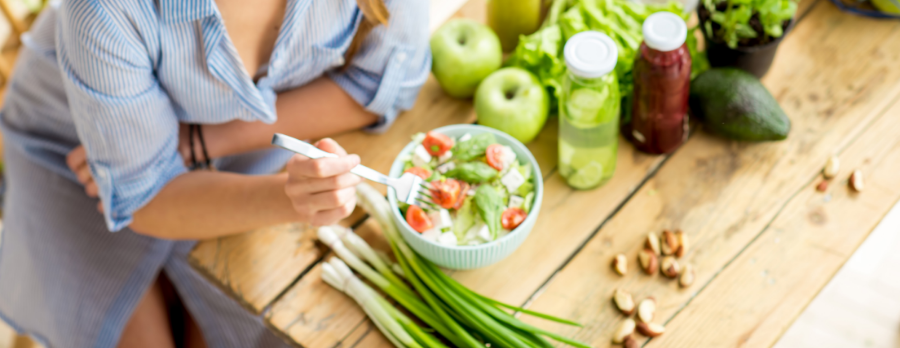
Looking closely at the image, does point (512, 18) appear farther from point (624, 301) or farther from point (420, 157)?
point (624, 301)

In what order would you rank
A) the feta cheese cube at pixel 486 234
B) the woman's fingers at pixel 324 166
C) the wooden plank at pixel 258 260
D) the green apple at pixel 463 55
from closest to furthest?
1. the woman's fingers at pixel 324 166
2. the feta cheese cube at pixel 486 234
3. the wooden plank at pixel 258 260
4. the green apple at pixel 463 55

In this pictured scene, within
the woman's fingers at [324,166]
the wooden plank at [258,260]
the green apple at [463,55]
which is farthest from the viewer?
the green apple at [463,55]

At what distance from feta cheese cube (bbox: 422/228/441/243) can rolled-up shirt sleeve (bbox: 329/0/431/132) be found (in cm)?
30

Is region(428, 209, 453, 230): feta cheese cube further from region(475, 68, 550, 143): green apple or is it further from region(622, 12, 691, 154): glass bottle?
region(622, 12, 691, 154): glass bottle

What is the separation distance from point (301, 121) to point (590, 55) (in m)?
0.55

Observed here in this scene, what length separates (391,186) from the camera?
940 mm

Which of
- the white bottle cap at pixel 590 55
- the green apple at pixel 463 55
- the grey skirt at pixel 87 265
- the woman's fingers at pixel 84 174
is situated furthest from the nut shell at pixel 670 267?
the woman's fingers at pixel 84 174

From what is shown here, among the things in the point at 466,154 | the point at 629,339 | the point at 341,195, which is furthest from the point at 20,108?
the point at 629,339

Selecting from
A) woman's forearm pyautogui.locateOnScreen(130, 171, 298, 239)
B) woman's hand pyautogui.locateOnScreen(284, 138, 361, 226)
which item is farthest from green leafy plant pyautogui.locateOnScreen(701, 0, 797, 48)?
woman's forearm pyautogui.locateOnScreen(130, 171, 298, 239)

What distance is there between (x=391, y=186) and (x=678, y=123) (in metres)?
0.52

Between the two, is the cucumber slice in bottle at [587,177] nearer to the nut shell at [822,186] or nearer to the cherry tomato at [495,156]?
the cherry tomato at [495,156]

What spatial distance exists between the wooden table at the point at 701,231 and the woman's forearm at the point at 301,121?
62 millimetres

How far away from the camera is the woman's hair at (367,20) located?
38.0 inches

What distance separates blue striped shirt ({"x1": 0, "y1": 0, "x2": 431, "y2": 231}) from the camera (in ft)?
2.84
